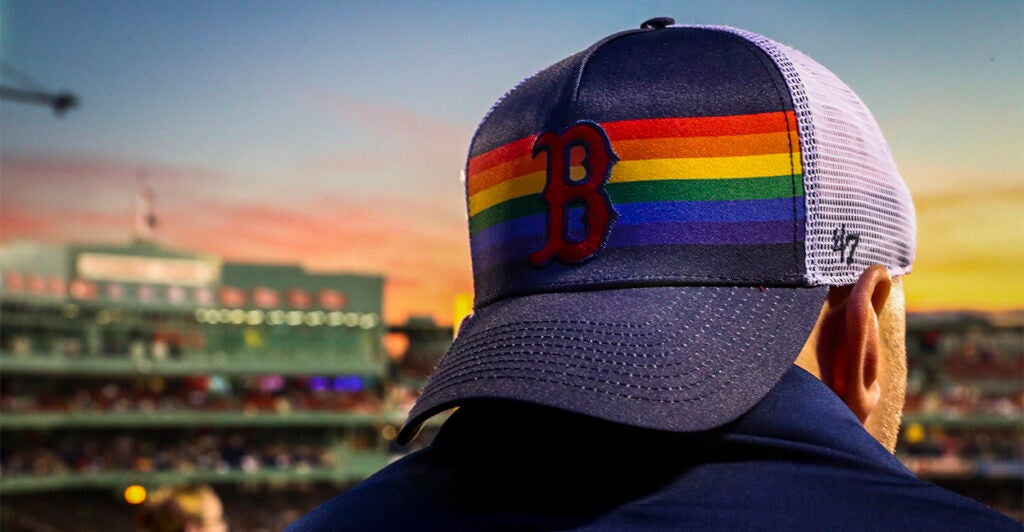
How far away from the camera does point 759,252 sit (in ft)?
3.70

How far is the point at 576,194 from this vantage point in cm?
115

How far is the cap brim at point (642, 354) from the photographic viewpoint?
3.22 ft

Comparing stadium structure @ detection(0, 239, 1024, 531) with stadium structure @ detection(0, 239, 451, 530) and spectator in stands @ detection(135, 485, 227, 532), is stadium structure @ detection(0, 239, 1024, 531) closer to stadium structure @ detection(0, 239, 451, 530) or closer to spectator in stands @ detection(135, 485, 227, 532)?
stadium structure @ detection(0, 239, 451, 530)

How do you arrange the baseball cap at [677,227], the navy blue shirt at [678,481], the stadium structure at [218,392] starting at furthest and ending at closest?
the stadium structure at [218,392], the baseball cap at [677,227], the navy blue shirt at [678,481]

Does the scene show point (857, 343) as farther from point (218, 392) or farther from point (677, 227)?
point (218, 392)

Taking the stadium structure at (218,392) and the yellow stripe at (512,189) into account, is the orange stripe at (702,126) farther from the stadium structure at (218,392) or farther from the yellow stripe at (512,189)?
the stadium structure at (218,392)

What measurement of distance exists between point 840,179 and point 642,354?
0.32 metres

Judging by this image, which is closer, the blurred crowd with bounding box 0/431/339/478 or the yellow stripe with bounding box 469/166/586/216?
the yellow stripe with bounding box 469/166/586/216

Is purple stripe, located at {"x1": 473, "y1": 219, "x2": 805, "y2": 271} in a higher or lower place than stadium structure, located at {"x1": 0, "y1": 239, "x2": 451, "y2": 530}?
higher

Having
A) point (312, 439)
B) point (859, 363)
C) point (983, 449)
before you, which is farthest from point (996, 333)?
point (859, 363)

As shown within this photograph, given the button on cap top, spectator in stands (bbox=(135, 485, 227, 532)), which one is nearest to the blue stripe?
the button on cap top

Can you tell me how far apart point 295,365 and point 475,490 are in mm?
35462

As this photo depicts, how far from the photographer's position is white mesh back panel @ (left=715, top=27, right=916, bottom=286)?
1130 millimetres

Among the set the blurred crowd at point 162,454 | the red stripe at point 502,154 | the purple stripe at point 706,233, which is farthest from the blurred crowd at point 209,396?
the purple stripe at point 706,233
